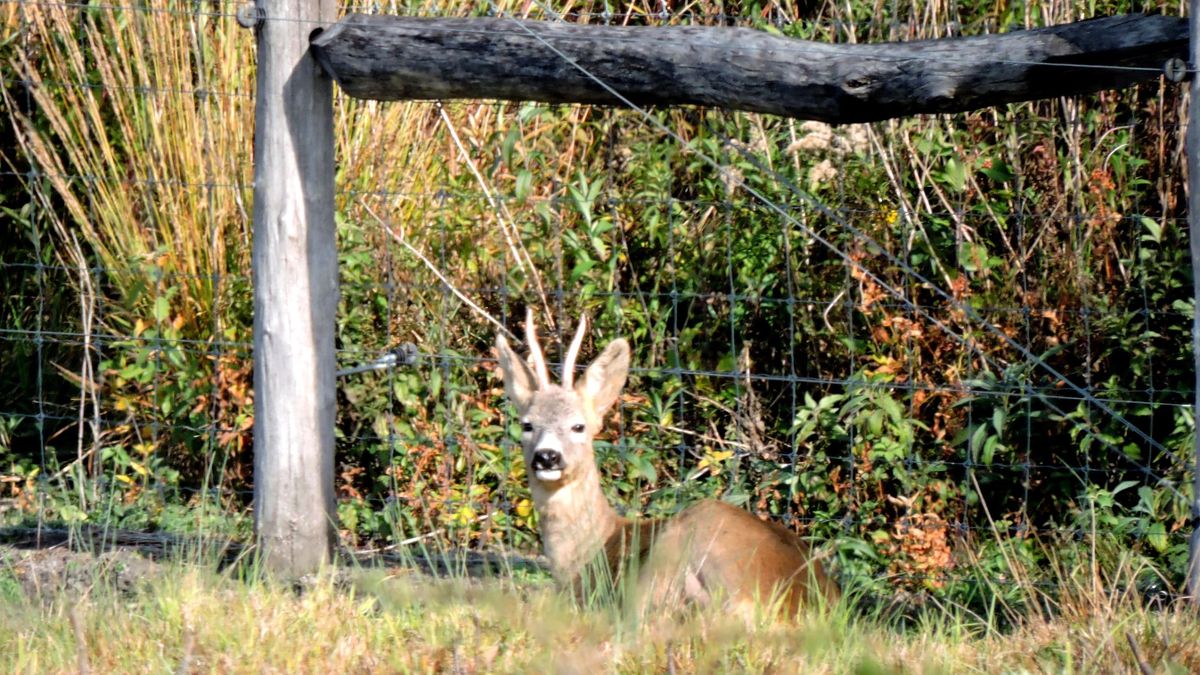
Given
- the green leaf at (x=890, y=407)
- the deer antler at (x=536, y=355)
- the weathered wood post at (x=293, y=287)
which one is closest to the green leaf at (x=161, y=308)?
the weathered wood post at (x=293, y=287)

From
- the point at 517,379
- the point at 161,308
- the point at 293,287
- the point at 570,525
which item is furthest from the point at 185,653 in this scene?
the point at 161,308

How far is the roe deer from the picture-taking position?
15.4ft

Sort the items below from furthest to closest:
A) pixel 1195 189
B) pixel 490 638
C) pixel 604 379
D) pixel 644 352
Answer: pixel 644 352 → pixel 604 379 → pixel 1195 189 → pixel 490 638

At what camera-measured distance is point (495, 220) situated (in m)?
6.96

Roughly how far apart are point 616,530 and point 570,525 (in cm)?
19

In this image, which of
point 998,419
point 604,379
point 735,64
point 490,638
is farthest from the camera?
point 998,419

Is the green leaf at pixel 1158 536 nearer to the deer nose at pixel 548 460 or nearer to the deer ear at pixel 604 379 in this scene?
the deer ear at pixel 604 379

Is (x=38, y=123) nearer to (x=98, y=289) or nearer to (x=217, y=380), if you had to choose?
(x=98, y=289)

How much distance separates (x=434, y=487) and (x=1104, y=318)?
2804mm

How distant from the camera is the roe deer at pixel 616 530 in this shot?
15.4 ft

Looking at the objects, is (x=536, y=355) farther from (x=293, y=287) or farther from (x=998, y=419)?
(x=998, y=419)

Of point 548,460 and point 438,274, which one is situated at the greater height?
point 438,274

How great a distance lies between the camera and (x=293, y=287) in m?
5.21

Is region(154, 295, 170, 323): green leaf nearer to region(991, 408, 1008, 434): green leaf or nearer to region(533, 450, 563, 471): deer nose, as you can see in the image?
region(533, 450, 563, 471): deer nose
